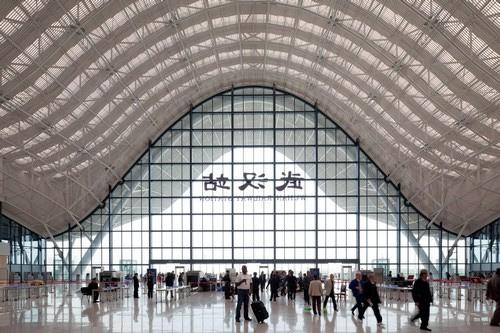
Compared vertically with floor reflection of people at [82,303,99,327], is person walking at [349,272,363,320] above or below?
above

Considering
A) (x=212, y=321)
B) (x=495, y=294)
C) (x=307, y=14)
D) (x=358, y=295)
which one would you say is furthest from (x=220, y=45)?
(x=495, y=294)

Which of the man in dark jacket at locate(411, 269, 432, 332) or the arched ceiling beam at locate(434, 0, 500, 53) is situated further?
the arched ceiling beam at locate(434, 0, 500, 53)

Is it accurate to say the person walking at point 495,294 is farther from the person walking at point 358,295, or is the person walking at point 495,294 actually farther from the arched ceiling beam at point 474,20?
the arched ceiling beam at point 474,20

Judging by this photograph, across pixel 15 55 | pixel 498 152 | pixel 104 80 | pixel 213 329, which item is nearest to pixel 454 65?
pixel 498 152

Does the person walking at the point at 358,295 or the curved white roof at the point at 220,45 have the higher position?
the curved white roof at the point at 220,45

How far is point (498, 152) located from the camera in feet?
155

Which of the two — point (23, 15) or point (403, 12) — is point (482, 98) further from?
point (23, 15)

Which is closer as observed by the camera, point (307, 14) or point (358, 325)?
point (358, 325)

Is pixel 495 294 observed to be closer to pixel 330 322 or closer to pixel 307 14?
pixel 330 322

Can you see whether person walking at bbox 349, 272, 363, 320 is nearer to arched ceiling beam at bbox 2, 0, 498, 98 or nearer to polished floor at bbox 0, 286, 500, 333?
polished floor at bbox 0, 286, 500, 333

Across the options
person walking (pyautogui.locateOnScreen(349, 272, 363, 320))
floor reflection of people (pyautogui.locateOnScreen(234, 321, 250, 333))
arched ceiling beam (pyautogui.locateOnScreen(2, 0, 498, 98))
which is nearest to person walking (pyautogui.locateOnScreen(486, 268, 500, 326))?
person walking (pyautogui.locateOnScreen(349, 272, 363, 320))

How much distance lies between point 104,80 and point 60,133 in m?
6.48

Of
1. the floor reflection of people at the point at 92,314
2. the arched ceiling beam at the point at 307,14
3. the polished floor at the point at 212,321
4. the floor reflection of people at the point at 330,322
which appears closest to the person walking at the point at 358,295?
the polished floor at the point at 212,321

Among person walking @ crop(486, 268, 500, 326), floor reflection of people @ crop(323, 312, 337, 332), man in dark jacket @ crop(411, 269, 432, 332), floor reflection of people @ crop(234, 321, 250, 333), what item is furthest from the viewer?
person walking @ crop(486, 268, 500, 326)
